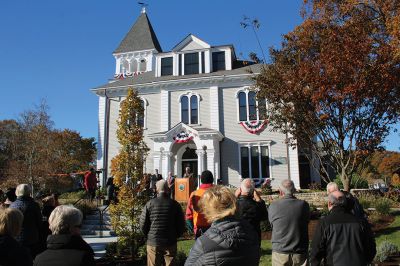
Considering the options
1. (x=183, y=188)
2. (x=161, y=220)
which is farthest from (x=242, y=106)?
(x=161, y=220)

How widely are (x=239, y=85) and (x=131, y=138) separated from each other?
54.1 feet

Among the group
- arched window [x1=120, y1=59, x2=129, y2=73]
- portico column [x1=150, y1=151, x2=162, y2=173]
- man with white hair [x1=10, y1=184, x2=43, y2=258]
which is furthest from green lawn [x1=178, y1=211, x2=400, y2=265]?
arched window [x1=120, y1=59, x2=129, y2=73]

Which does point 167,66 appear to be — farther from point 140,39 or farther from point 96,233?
point 96,233

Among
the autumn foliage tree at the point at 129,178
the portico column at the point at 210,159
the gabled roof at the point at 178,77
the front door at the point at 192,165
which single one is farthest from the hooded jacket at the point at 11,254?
the gabled roof at the point at 178,77

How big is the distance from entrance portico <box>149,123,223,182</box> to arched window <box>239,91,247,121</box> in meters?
2.05

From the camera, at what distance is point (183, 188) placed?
17.2 meters

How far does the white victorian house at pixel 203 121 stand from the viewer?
2360 cm

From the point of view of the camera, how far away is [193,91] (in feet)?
84.2

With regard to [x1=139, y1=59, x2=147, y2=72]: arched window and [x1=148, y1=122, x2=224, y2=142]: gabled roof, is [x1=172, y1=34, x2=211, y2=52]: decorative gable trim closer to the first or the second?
[x1=148, y1=122, x2=224, y2=142]: gabled roof

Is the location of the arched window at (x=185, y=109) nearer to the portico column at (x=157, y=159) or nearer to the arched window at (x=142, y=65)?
the portico column at (x=157, y=159)

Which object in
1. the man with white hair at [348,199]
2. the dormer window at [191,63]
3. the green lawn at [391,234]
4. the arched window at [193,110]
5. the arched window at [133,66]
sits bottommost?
the green lawn at [391,234]

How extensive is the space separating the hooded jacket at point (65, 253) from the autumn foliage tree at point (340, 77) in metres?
12.0

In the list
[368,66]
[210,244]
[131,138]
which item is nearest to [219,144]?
[368,66]

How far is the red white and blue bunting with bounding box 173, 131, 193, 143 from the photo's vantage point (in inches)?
931
